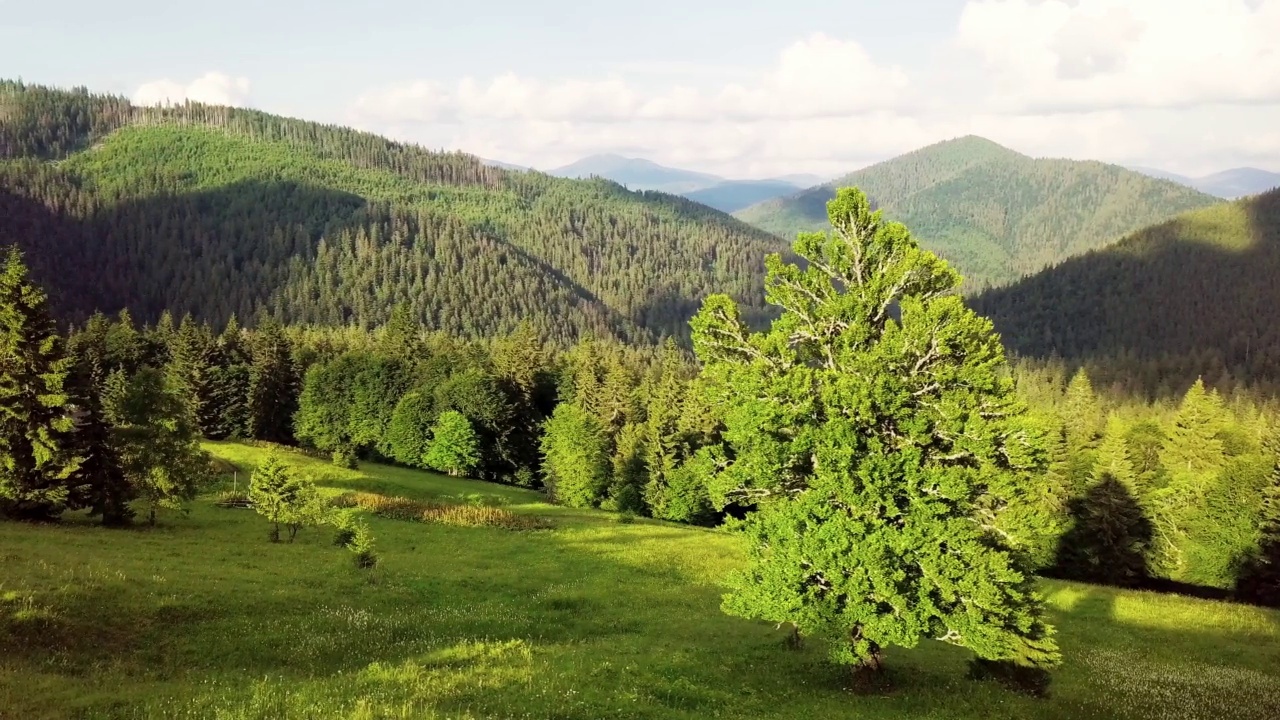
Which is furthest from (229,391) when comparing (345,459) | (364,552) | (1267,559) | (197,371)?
(1267,559)

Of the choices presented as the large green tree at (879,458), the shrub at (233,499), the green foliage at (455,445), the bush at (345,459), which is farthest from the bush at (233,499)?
the large green tree at (879,458)

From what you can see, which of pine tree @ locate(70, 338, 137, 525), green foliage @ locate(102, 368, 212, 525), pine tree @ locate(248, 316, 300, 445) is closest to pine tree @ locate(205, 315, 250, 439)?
pine tree @ locate(248, 316, 300, 445)

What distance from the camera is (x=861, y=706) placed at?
21.0 metres

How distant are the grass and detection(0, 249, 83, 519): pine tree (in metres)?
3.00

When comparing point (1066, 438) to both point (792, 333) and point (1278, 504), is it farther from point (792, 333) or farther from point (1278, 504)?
point (792, 333)

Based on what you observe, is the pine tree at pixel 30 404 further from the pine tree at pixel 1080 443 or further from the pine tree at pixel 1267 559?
the pine tree at pixel 1267 559

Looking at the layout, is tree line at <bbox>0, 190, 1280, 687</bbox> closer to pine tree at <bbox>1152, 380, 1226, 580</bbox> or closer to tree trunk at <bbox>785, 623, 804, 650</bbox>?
pine tree at <bbox>1152, 380, 1226, 580</bbox>

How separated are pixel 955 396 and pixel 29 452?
48.4m

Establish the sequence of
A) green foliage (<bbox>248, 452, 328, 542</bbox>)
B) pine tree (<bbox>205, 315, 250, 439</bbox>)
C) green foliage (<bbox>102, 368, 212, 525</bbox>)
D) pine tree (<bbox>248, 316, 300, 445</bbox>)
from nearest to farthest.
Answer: green foliage (<bbox>102, 368, 212, 525</bbox>), green foliage (<bbox>248, 452, 328, 542</bbox>), pine tree (<bbox>205, 315, 250, 439</bbox>), pine tree (<bbox>248, 316, 300, 445</bbox>)

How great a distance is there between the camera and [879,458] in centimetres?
2058

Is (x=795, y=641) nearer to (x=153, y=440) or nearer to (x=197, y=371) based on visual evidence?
(x=153, y=440)

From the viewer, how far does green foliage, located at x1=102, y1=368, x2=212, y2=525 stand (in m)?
43.7

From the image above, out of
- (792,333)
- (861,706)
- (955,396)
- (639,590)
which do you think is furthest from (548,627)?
(955,396)

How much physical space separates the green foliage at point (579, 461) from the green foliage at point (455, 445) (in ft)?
46.1
